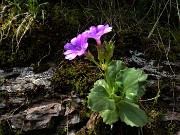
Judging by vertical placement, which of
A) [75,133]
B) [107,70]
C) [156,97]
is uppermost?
[107,70]

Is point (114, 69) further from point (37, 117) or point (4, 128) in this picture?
point (4, 128)

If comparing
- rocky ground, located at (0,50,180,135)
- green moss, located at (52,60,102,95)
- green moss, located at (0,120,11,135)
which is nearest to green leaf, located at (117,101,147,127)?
rocky ground, located at (0,50,180,135)

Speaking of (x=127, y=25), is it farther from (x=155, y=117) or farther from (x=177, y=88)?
(x=155, y=117)

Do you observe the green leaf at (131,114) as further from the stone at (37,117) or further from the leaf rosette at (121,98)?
the stone at (37,117)

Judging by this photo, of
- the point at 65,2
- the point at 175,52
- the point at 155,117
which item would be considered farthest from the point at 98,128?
the point at 65,2

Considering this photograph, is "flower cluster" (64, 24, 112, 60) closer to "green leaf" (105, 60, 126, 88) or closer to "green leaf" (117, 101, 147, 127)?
"green leaf" (105, 60, 126, 88)

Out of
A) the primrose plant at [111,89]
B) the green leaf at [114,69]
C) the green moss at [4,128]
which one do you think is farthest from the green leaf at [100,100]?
the green moss at [4,128]

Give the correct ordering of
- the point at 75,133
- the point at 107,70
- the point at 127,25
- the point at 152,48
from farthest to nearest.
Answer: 1. the point at 127,25
2. the point at 152,48
3. the point at 75,133
4. the point at 107,70

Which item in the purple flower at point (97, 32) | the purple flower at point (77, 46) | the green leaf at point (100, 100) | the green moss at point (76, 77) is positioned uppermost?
the purple flower at point (97, 32)
